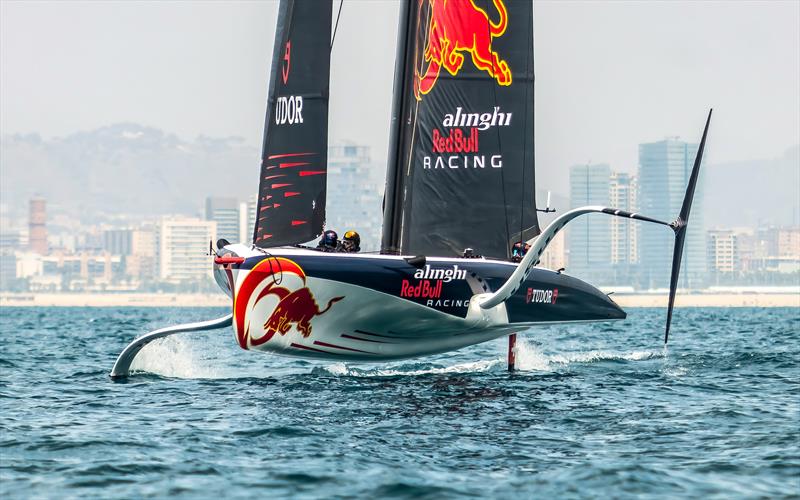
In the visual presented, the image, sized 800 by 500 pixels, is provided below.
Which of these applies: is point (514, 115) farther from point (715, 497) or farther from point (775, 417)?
point (715, 497)

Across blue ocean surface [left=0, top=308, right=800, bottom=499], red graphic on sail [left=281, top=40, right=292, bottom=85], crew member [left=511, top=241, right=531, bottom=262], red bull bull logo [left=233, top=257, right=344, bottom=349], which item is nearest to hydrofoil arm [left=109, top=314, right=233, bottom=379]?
blue ocean surface [left=0, top=308, right=800, bottom=499]

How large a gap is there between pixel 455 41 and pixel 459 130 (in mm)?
1471

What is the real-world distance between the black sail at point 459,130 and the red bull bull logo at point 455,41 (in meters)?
0.02

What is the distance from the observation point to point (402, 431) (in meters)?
13.9

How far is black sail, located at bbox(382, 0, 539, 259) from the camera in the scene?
20203 millimetres

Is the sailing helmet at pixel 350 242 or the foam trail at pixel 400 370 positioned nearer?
the sailing helmet at pixel 350 242

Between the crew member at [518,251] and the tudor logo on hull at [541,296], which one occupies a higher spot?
the crew member at [518,251]

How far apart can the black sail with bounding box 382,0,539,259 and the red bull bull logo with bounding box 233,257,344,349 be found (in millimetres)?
2378

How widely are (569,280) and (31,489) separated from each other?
41.0ft

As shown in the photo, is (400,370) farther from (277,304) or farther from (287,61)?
(287,61)

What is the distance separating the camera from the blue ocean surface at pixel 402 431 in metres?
11.0

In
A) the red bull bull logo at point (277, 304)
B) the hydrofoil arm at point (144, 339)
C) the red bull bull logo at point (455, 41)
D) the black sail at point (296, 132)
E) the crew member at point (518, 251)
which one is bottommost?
the hydrofoil arm at point (144, 339)

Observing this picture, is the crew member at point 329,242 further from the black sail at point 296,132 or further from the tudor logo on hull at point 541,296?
the tudor logo on hull at point 541,296

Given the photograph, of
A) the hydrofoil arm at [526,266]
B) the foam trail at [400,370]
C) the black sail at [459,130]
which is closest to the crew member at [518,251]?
the black sail at [459,130]
